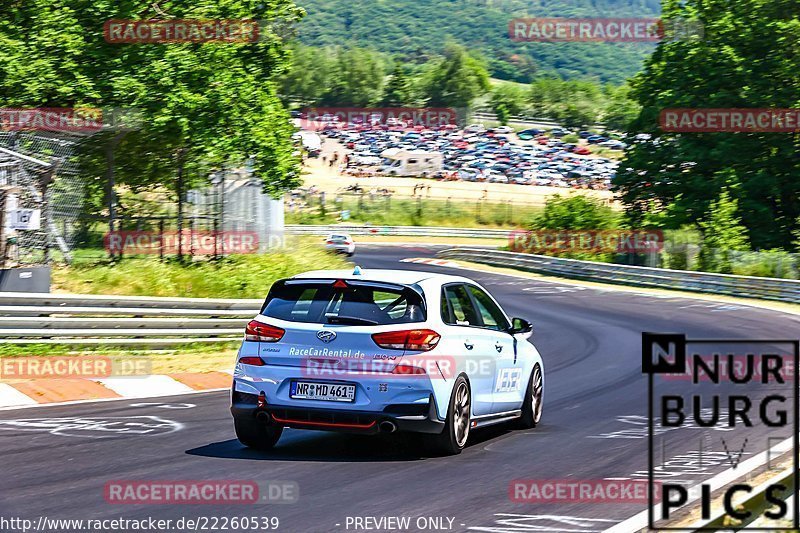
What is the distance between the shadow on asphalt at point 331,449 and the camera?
9.77 metres

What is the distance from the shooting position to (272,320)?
9922 mm

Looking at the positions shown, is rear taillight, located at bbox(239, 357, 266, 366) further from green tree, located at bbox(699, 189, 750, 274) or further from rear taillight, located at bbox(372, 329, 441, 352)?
green tree, located at bbox(699, 189, 750, 274)

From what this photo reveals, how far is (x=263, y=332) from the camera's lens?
32.4 ft

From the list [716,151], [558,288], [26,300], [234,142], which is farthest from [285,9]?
[716,151]

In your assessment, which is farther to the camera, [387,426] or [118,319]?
[118,319]

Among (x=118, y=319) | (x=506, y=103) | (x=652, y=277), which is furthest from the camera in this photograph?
(x=506, y=103)

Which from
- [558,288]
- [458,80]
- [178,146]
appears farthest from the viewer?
[458,80]

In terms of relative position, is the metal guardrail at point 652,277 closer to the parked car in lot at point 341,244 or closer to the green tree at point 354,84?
the parked car in lot at point 341,244

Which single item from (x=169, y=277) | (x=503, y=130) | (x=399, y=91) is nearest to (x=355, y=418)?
(x=169, y=277)

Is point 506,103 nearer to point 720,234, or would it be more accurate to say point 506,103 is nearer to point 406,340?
point 720,234

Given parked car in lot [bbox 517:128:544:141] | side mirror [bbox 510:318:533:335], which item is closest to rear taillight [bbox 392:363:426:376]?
side mirror [bbox 510:318:533:335]

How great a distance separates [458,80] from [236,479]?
17007cm

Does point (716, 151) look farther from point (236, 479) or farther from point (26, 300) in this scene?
point (236, 479)

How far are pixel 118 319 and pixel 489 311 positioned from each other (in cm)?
827
